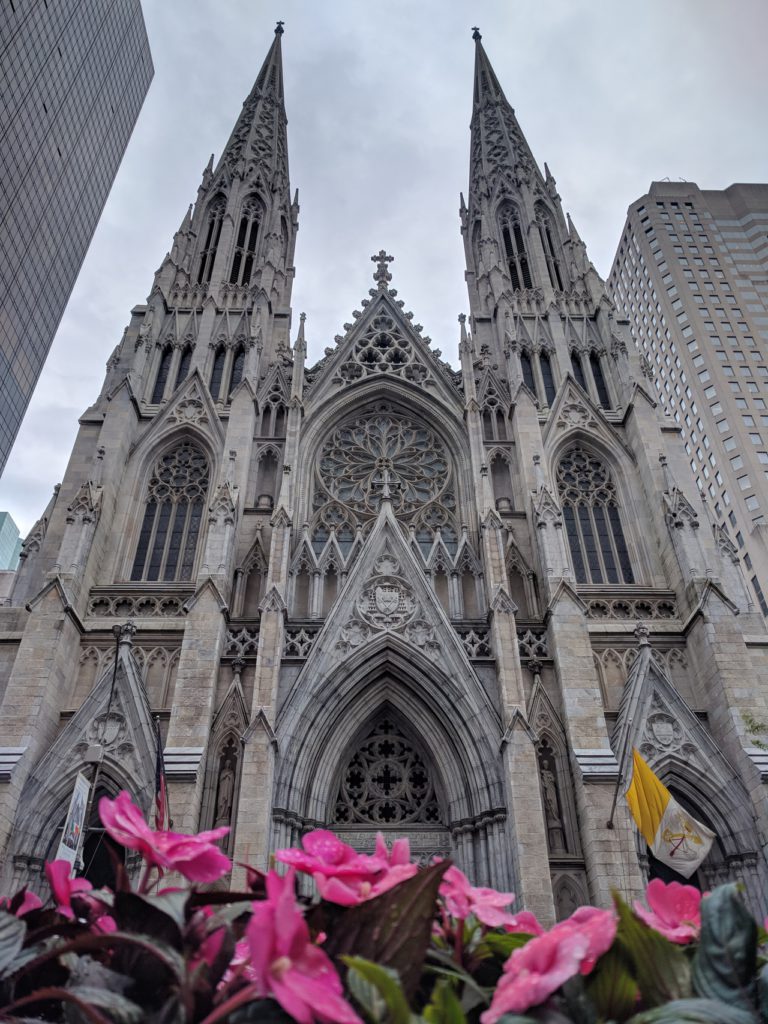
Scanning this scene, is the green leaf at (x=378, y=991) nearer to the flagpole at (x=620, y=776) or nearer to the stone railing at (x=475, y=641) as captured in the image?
the flagpole at (x=620, y=776)

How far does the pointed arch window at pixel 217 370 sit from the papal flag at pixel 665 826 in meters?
17.3

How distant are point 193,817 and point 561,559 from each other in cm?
1027

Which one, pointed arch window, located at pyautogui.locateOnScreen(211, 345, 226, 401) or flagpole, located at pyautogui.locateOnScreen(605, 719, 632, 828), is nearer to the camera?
flagpole, located at pyautogui.locateOnScreen(605, 719, 632, 828)

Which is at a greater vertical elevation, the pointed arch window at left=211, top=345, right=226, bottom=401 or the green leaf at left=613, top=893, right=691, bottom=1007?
the pointed arch window at left=211, top=345, right=226, bottom=401

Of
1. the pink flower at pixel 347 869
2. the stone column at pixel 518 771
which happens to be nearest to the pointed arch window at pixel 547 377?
the stone column at pixel 518 771

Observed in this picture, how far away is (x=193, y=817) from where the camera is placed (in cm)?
1317

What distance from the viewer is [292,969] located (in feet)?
3.75

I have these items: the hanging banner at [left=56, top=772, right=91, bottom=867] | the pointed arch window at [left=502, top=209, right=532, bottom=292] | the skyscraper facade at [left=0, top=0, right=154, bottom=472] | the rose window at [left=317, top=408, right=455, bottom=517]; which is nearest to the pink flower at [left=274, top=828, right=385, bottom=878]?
the hanging banner at [left=56, top=772, right=91, bottom=867]

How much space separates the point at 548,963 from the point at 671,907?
0.93 m

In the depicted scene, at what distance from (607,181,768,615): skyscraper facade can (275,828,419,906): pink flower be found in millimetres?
43376

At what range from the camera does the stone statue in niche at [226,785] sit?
45.3ft

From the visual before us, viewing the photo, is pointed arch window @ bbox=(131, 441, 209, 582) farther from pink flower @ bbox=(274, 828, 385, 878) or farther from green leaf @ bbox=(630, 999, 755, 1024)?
green leaf @ bbox=(630, 999, 755, 1024)

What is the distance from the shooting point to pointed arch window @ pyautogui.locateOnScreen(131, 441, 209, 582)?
19156 millimetres

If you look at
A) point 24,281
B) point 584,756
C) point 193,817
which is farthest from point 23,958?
point 24,281
